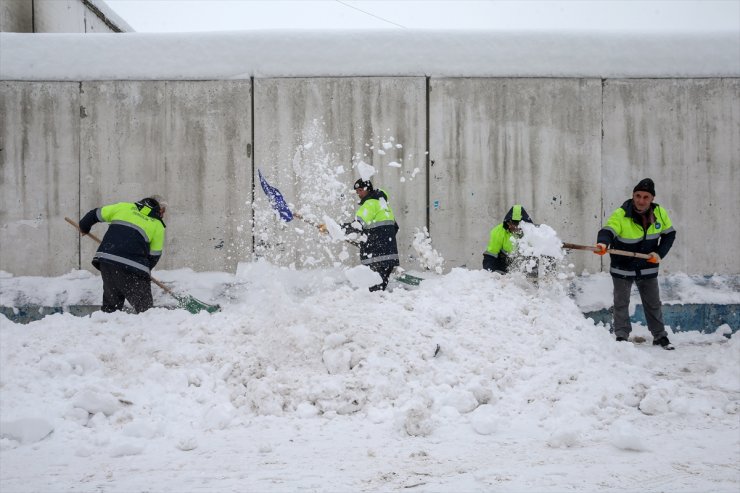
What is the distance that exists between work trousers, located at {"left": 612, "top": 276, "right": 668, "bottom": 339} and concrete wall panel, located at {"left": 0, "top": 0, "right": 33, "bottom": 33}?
8.92m

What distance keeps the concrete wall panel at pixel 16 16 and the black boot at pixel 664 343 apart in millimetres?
9504

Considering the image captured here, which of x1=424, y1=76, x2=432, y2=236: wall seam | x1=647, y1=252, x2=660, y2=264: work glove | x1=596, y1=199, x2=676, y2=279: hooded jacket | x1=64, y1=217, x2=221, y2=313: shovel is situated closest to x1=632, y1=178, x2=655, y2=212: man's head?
x1=596, y1=199, x2=676, y2=279: hooded jacket

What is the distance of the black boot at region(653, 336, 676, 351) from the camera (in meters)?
6.32

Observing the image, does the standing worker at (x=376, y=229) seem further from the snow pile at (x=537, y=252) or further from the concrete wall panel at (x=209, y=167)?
the snow pile at (x=537, y=252)

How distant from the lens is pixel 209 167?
25.2ft

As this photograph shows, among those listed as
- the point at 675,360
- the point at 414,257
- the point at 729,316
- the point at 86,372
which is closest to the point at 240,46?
the point at 414,257

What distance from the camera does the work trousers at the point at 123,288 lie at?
6.30 meters

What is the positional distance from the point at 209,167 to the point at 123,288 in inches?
80.2

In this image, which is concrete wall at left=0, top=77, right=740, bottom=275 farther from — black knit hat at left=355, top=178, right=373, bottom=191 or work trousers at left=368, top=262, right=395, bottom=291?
work trousers at left=368, top=262, right=395, bottom=291

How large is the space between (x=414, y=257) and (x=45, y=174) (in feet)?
15.7

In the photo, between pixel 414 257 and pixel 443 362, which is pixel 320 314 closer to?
pixel 443 362

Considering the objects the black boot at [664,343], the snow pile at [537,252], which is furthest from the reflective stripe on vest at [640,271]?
the black boot at [664,343]

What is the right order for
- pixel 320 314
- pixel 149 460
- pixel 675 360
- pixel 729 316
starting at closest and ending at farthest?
pixel 149 460 → pixel 320 314 → pixel 675 360 → pixel 729 316

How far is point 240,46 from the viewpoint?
7.68 m
